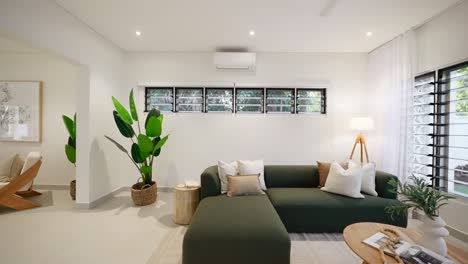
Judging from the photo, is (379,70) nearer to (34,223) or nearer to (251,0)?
(251,0)

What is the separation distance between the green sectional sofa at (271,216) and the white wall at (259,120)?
1.00 m

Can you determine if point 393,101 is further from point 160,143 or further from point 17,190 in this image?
point 17,190

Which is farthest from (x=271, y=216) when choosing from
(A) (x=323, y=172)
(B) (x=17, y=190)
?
(B) (x=17, y=190)

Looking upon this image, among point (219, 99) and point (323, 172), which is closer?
point (323, 172)

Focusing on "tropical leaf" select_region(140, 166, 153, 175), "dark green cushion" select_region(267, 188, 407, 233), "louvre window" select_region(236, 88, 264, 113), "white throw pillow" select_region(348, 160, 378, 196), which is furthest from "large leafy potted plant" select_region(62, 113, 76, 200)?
"white throw pillow" select_region(348, 160, 378, 196)

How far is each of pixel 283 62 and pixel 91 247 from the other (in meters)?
4.16

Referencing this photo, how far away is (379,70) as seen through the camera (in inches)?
150

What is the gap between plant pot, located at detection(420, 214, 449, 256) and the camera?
1.48m

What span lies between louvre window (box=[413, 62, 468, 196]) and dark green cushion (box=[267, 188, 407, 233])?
0.95 metres

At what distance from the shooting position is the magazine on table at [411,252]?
1.38m

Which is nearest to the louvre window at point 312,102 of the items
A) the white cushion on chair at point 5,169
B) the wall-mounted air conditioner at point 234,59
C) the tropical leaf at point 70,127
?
the wall-mounted air conditioner at point 234,59

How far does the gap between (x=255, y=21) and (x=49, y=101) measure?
14.2 feet

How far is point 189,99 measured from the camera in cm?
430

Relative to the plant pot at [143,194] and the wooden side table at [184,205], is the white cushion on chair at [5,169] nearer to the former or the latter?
the plant pot at [143,194]
